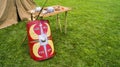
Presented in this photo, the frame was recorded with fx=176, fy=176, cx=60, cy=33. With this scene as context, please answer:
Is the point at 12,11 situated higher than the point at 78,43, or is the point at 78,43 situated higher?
the point at 12,11

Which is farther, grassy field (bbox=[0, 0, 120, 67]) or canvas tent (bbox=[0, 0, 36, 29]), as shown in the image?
canvas tent (bbox=[0, 0, 36, 29])

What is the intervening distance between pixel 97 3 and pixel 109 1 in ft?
2.19

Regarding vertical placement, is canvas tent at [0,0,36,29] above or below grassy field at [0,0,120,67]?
above

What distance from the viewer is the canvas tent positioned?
15.1ft

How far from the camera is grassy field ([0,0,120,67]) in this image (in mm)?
3150

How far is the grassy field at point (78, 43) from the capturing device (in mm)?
3150

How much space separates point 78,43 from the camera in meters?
3.82

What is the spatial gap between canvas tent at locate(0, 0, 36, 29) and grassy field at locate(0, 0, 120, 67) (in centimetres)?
19

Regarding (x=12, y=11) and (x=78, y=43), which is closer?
(x=78, y=43)

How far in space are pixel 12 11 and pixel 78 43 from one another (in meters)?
2.11

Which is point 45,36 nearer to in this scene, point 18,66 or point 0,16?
point 18,66

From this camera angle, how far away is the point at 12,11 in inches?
188

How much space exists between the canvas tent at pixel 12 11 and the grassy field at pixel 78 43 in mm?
192

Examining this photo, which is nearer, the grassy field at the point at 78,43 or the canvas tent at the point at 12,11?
the grassy field at the point at 78,43
